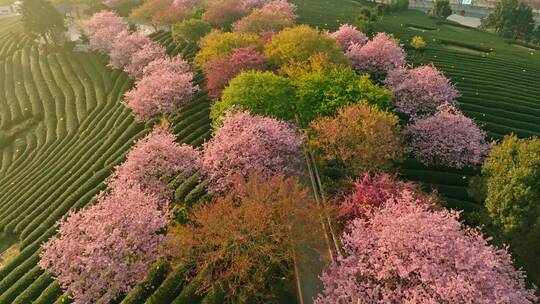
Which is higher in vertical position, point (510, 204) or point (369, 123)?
point (369, 123)

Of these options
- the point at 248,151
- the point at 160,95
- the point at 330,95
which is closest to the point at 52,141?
the point at 160,95

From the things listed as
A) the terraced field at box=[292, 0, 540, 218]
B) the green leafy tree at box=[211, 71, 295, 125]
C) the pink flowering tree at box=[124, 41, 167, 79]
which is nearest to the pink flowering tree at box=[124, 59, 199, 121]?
the green leafy tree at box=[211, 71, 295, 125]

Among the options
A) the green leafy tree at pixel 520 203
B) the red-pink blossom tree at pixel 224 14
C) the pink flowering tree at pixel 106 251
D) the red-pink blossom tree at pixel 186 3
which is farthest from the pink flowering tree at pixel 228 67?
the red-pink blossom tree at pixel 186 3

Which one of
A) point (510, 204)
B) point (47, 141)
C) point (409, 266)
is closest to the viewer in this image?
point (409, 266)

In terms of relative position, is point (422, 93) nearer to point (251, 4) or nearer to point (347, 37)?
point (347, 37)

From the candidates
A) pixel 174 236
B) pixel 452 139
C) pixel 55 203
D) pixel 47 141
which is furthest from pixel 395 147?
pixel 47 141

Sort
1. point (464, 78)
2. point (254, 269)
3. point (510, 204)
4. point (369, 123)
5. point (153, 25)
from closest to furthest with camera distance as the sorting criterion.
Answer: point (254, 269) < point (510, 204) < point (369, 123) < point (464, 78) < point (153, 25)

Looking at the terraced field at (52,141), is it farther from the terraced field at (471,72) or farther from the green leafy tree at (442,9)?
the green leafy tree at (442,9)

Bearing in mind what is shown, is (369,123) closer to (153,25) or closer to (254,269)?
(254,269)

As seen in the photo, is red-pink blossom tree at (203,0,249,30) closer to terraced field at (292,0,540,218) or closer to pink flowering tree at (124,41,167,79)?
pink flowering tree at (124,41,167,79)
